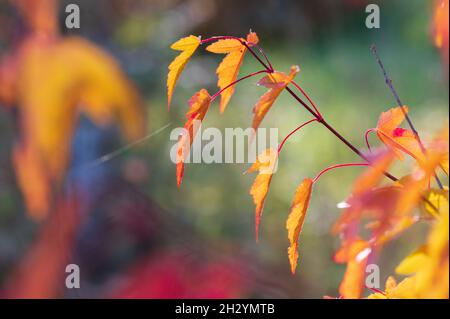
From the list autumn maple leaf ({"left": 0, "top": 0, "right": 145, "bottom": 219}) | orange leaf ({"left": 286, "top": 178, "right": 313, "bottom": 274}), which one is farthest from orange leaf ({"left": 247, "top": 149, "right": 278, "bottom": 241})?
autumn maple leaf ({"left": 0, "top": 0, "right": 145, "bottom": 219})

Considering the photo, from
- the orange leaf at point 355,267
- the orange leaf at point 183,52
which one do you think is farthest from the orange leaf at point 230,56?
the orange leaf at point 355,267

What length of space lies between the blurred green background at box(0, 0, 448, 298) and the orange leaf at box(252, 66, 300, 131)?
2.57ft

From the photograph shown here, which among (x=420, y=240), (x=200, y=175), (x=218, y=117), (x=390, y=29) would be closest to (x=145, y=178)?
(x=200, y=175)

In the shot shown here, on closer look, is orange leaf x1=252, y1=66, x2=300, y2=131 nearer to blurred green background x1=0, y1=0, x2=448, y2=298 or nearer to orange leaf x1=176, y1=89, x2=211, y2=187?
orange leaf x1=176, y1=89, x2=211, y2=187

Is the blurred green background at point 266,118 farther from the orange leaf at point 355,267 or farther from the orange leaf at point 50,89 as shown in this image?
the orange leaf at point 355,267

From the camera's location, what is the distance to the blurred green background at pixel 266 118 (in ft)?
5.03

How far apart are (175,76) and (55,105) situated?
73 centimetres

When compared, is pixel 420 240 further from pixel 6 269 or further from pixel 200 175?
pixel 6 269

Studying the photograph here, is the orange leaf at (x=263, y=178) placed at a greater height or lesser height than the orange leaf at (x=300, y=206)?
greater

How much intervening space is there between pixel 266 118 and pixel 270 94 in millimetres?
1496

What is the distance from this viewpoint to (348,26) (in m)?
2.67

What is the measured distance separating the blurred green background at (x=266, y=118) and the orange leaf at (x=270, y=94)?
783 mm

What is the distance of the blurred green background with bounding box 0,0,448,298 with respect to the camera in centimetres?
153
